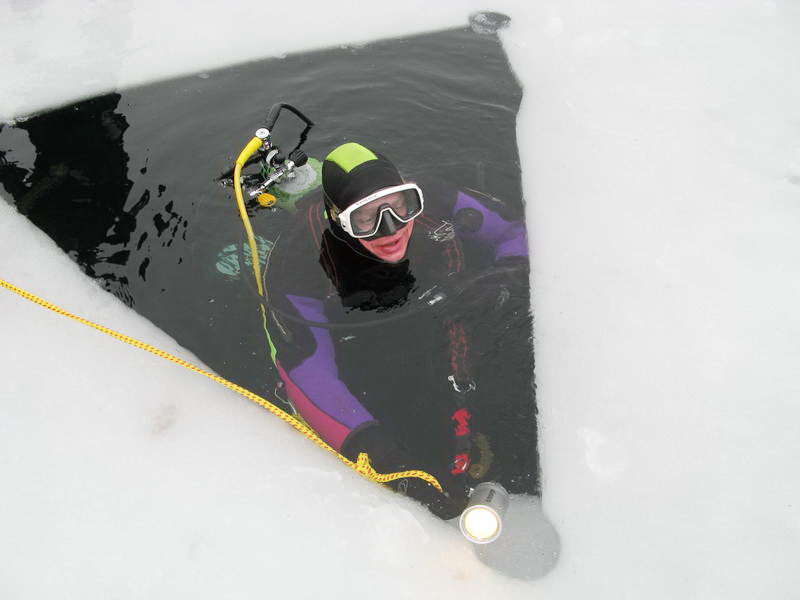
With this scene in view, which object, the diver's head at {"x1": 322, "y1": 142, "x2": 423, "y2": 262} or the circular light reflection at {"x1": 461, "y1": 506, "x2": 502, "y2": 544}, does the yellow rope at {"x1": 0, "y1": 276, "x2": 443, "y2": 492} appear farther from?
the diver's head at {"x1": 322, "y1": 142, "x2": 423, "y2": 262}


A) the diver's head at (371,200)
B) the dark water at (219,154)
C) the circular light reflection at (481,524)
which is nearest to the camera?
the circular light reflection at (481,524)

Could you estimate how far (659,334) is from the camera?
2504 millimetres

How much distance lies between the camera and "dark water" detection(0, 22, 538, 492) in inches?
105

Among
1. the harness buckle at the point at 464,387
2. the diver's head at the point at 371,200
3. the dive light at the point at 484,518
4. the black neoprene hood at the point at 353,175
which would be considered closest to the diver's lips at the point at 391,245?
A: the diver's head at the point at 371,200

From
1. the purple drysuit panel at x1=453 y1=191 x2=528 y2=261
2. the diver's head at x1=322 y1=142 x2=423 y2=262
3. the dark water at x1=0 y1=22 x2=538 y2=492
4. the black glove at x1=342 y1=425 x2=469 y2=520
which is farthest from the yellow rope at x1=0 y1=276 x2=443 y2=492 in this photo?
the purple drysuit panel at x1=453 y1=191 x2=528 y2=261

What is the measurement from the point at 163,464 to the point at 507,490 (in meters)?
1.38

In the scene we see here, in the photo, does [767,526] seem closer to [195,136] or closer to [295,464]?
[295,464]

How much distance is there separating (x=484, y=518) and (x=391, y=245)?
121 cm

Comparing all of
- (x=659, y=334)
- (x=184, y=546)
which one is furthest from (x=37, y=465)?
(x=659, y=334)

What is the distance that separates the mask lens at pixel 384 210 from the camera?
229 cm

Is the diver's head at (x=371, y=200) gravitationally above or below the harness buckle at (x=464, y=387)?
above

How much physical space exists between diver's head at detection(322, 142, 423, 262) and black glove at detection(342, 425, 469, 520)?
81cm

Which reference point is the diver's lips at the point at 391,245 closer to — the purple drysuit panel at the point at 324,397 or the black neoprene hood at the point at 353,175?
the black neoprene hood at the point at 353,175

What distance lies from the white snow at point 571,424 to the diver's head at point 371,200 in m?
0.78
